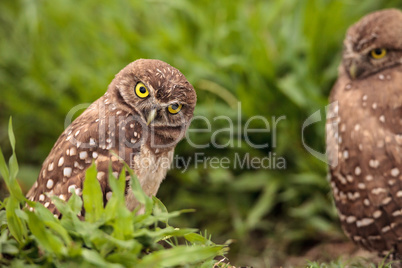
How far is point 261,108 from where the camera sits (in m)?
4.85

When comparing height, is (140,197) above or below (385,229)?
above

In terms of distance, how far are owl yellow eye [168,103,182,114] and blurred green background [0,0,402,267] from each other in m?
1.84

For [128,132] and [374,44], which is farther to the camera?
[374,44]

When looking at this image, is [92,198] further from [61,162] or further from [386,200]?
[386,200]

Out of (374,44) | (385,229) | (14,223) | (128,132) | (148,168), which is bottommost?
(385,229)

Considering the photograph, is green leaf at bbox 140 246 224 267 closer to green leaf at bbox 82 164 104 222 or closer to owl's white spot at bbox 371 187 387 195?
green leaf at bbox 82 164 104 222

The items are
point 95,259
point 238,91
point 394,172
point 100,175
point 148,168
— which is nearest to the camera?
point 95,259

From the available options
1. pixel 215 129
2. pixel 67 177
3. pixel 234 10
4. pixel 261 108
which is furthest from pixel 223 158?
pixel 67 177

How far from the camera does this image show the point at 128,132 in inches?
A: 113

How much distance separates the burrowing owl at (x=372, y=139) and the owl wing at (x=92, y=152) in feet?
4.92

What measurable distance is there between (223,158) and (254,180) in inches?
14.4

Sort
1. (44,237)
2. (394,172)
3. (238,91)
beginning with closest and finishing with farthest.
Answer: (44,237) → (394,172) → (238,91)

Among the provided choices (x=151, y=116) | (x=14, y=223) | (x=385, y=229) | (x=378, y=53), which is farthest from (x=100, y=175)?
(x=378, y=53)

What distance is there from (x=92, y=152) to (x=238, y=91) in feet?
7.18
